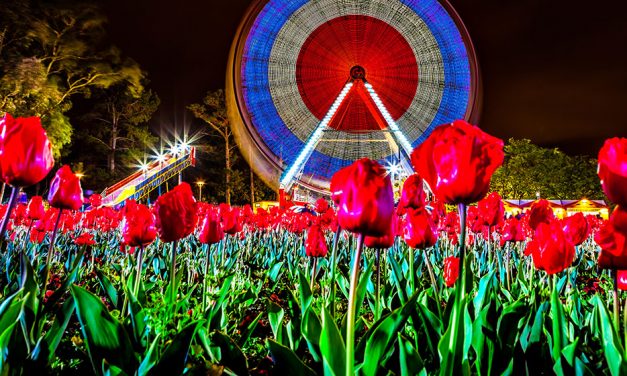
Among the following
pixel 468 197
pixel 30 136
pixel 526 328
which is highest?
pixel 30 136

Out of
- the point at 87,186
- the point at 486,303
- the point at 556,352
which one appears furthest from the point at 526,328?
the point at 87,186

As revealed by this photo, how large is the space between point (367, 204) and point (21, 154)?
0.92m

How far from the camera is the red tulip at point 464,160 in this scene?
994mm

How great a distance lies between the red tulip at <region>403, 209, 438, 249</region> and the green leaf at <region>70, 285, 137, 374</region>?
969mm

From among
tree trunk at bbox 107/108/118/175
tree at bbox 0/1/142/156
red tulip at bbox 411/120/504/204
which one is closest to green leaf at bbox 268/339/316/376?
red tulip at bbox 411/120/504/204

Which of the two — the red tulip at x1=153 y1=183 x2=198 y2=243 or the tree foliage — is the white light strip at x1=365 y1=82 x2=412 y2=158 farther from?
the red tulip at x1=153 y1=183 x2=198 y2=243

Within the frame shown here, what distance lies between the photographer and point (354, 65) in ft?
84.9

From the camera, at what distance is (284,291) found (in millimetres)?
2859

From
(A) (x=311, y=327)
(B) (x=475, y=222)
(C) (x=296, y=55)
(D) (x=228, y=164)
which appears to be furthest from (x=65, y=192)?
(D) (x=228, y=164)

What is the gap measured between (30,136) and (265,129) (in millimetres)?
23899

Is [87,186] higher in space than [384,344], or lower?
higher

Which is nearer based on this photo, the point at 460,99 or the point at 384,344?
the point at 384,344

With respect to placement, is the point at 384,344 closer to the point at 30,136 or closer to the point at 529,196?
the point at 30,136

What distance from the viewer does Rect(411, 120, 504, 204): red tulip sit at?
3.26ft
